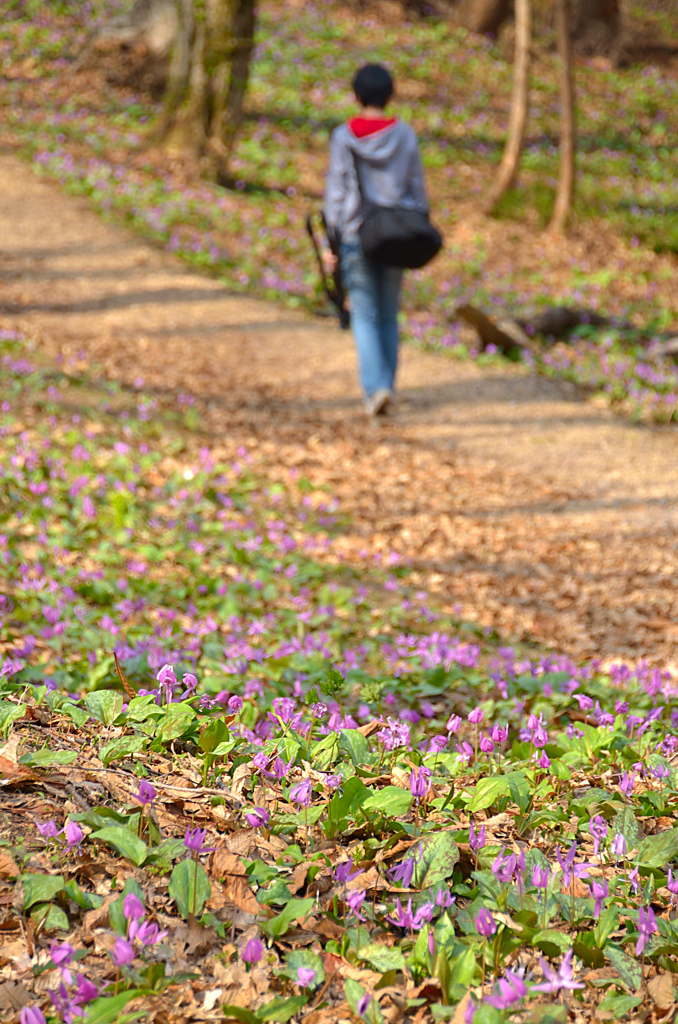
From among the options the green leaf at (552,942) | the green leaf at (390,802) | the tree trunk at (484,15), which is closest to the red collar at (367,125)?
the green leaf at (390,802)

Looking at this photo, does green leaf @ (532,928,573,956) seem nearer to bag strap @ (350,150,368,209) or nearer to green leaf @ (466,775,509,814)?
green leaf @ (466,775,509,814)

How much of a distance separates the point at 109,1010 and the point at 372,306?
242 inches

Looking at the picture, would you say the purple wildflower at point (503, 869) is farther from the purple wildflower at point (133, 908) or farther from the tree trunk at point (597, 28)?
the tree trunk at point (597, 28)

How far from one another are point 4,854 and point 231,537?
13.2ft

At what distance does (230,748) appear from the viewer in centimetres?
258

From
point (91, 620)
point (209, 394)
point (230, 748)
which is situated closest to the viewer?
point (230, 748)

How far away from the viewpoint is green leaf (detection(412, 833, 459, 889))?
2.18m

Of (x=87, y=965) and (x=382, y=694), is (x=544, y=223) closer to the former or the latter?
(x=382, y=694)

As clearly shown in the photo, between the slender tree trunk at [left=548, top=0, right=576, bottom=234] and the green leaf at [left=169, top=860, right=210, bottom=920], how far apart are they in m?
13.6

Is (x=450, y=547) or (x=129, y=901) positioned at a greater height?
(x=129, y=901)

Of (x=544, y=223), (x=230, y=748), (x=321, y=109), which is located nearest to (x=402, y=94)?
(x=321, y=109)

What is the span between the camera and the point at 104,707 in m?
2.77

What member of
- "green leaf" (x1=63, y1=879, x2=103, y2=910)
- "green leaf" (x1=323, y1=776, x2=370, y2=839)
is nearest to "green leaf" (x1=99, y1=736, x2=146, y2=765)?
"green leaf" (x1=63, y1=879, x2=103, y2=910)

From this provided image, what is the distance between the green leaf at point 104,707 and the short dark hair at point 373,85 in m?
5.36
